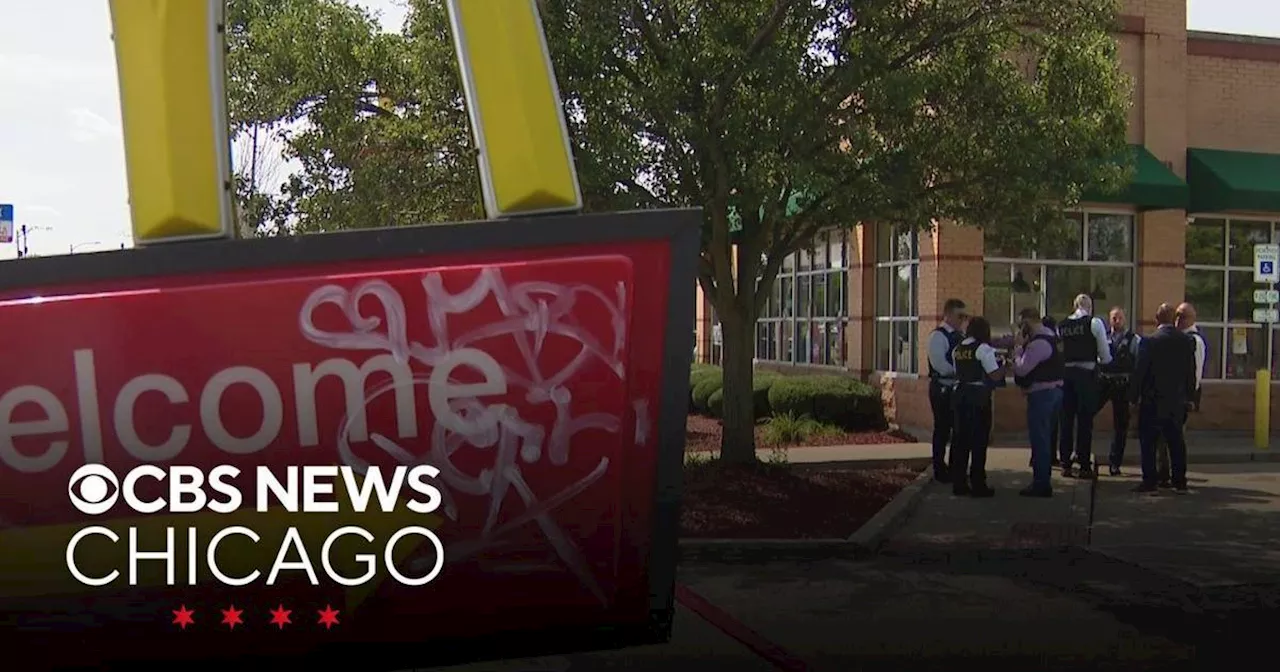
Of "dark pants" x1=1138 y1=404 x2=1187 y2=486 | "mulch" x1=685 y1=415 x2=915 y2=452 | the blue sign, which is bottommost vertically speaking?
"mulch" x1=685 y1=415 x2=915 y2=452

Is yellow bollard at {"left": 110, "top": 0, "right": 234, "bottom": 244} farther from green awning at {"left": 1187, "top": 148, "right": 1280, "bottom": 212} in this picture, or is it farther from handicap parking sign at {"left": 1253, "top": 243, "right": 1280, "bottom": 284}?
green awning at {"left": 1187, "top": 148, "right": 1280, "bottom": 212}

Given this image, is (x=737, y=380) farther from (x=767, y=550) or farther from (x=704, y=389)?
(x=704, y=389)

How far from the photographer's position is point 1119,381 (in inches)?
492

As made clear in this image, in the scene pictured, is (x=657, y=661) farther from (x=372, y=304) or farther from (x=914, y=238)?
(x=914, y=238)

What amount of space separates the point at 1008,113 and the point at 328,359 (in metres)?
8.72

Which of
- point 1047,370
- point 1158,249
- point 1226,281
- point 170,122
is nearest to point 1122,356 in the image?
point 1047,370

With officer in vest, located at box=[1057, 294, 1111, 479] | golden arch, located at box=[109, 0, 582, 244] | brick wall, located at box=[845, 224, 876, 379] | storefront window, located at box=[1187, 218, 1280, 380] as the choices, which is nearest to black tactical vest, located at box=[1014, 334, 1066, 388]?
officer in vest, located at box=[1057, 294, 1111, 479]

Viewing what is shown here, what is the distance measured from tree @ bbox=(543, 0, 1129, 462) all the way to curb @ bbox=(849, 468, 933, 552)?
1.67 m

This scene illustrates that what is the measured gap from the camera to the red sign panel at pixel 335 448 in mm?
2838

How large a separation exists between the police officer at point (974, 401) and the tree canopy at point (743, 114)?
1293 mm

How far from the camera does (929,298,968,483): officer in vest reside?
11164mm

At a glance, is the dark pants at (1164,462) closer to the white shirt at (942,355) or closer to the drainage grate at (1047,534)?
the white shirt at (942,355)

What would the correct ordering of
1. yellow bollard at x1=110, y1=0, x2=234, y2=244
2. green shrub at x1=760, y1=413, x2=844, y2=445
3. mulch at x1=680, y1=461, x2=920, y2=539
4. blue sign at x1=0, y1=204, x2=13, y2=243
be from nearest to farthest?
yellow bollard at x1=110, y1=0, x2=234, y2=244, blue sign at x1=0, y1=204, x2=13, y2=243, mulch at x1=680, y1=461, x2=920, y2=539, green shrub at x1=760, y1=413, x2=844, y2=445

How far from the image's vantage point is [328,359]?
9.50 feet
